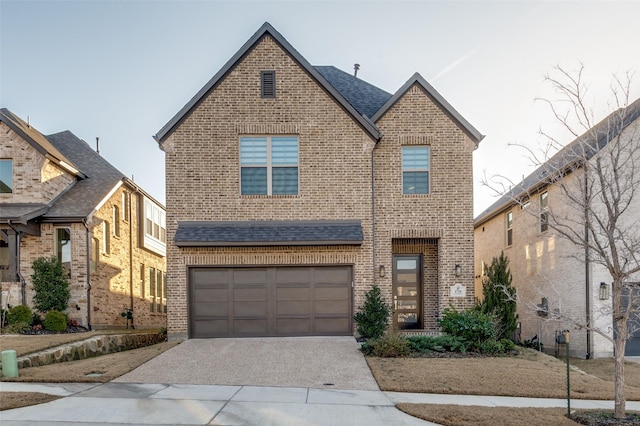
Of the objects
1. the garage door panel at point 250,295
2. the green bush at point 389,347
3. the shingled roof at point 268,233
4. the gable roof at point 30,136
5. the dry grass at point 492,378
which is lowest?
the dry grass at point 492,378

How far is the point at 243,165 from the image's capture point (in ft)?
51.2

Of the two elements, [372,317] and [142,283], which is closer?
[372,317]

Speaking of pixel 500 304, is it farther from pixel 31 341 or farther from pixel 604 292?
pixel 31 341

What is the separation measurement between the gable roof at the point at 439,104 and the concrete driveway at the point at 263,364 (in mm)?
7114

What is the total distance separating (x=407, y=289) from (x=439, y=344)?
10.9 ft

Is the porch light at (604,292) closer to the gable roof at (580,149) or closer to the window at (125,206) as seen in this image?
the gable roof at (580,149)

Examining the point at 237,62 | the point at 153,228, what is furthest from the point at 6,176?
the point at 237,62

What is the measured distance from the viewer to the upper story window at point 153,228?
2450 cm

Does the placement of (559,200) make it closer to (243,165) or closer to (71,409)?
(243,165)

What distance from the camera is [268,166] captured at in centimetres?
1565

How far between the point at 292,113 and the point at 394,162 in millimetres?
3463

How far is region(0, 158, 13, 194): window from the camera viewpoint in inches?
708

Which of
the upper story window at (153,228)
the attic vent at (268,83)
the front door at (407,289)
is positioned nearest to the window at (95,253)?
the upper story window at (153,228)

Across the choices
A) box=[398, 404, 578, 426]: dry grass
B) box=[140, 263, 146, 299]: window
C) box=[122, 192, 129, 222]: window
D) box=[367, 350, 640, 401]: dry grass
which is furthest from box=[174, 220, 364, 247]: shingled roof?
box=[140, 263, 146, 299]: window
